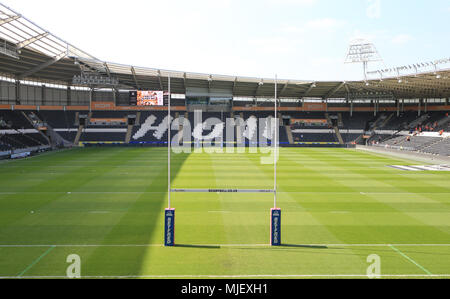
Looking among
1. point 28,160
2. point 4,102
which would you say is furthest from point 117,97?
point 28,160

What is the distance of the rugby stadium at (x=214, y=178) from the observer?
1135 centimetres

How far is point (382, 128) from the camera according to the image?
210ft

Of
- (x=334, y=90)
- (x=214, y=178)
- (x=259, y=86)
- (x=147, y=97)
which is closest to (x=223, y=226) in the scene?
A: (x=214, y=178)

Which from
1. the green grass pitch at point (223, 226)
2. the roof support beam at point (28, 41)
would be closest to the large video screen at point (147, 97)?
the roof support beam at point (28, 41)

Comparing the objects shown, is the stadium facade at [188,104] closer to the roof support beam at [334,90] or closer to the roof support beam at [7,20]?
the roof support beam at [334,90]

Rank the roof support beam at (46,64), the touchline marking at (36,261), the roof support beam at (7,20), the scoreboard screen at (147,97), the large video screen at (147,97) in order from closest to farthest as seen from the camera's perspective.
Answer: the touchline marking at (36,261) → the roof support beam at (7,20) → the roof support beam at (46,64) → the scoreboard screen at (147,97) → the large video screen at (147,97)

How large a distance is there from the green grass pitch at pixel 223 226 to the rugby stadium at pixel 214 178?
75 millimetres

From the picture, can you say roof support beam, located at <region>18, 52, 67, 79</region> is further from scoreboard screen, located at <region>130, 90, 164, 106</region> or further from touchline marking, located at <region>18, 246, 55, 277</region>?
touchline marking, located at <region>18, 246, 55, 277</region>

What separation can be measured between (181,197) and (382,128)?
177 ft

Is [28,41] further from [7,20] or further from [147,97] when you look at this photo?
[147,97]

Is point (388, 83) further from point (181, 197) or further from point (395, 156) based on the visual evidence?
point (181, 197)

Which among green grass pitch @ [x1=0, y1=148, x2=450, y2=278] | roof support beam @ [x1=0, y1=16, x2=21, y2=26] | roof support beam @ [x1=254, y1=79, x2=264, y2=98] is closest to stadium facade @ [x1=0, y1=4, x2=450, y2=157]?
roof support beam @ [x1=254, y1=79, x2=264, y2=98]

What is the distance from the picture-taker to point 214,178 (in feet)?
89.9

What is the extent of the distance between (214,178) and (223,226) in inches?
490
